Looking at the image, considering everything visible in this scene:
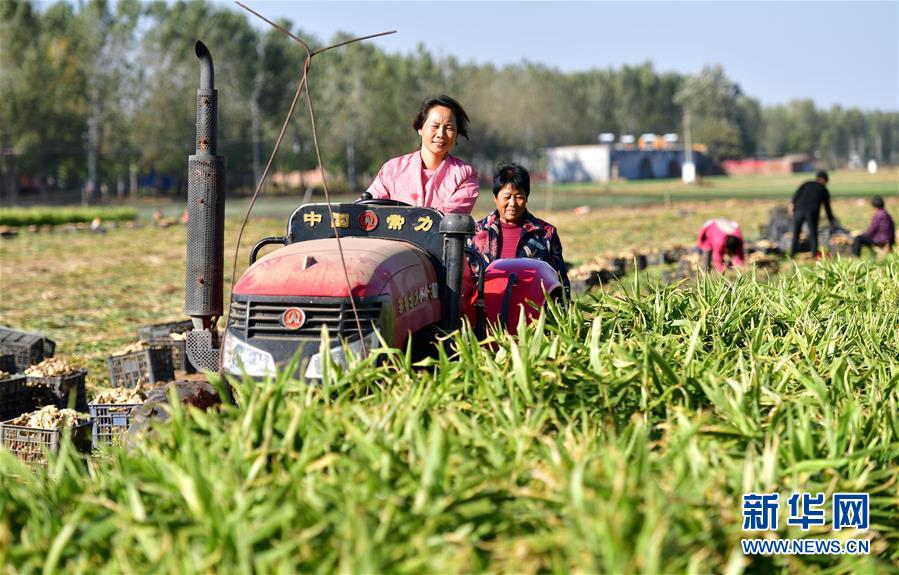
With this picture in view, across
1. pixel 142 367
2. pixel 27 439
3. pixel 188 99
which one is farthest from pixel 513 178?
pixel 188 99

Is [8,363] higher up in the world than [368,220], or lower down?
lower down

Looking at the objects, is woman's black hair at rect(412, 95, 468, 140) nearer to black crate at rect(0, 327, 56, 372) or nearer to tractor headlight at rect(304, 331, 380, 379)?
tractor headlight at rect(304, 331, 380, 379)

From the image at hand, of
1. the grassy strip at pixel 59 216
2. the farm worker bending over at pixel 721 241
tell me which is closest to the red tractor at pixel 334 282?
the farm worker bending over at pixel 721 241

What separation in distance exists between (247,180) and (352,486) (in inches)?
3268

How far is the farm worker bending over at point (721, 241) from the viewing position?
14531 mm

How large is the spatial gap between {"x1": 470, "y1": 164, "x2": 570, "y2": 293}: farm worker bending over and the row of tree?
45418mm

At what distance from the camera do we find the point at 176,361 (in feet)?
29.6

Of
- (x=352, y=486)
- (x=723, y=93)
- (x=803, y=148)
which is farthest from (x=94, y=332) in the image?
(x=803, y=148)

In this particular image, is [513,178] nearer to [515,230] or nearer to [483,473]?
[515,230]

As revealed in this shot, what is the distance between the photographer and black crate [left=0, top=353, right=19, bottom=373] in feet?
28.1

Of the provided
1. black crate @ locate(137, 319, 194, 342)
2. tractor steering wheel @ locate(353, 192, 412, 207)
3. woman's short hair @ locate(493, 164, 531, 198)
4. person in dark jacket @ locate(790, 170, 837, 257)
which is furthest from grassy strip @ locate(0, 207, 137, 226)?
tractor steering wheel @ locate(353, 192, 412, 207)

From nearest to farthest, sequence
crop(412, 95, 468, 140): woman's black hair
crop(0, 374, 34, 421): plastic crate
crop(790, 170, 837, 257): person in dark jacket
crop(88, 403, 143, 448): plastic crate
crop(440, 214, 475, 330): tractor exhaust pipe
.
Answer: crop(440, 214, 475, 330): tractor exhaust pipe < crop(88, 403, 143, 448): plastic crate < crop(412, 95, 468, 140): woman's black hair < crop(0, 374, 34, 421): plastic crate < crop(790, 170, 837, 257): person in dark jacket

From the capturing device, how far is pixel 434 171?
6512 millimetres

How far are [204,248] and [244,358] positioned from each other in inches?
43.8
